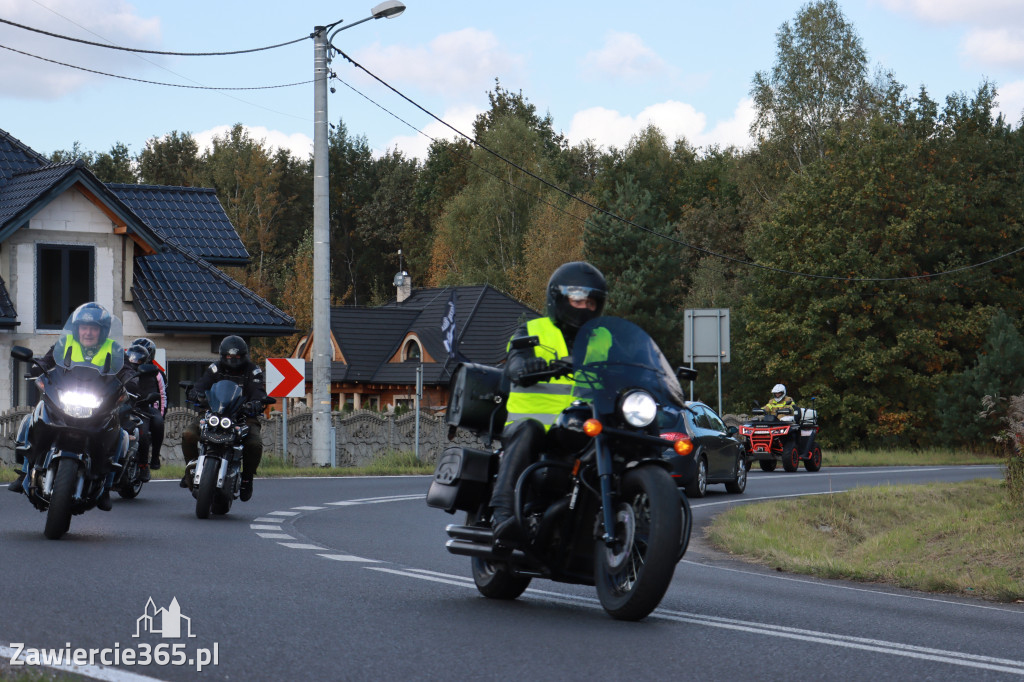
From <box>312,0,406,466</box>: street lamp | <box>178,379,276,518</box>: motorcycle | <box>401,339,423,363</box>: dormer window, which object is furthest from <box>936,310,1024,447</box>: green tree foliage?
<box>178,379,276,518</box>: motorcycle

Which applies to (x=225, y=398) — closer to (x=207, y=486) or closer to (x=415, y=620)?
(x=207, y=486)

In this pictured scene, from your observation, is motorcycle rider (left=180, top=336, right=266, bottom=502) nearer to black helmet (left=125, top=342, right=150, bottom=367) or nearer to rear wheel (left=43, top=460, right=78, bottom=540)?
black helmet (left=125, top=342, right=150, bottom=367)

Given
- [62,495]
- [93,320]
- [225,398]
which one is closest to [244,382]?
[225,398]

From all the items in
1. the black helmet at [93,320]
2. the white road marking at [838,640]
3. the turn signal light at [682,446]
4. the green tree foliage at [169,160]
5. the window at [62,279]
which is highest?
the green tree foliage at [169,160]

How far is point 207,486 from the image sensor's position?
14.2 metres

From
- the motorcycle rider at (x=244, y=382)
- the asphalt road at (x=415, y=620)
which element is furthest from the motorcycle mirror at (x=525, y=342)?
the motorcycle rider at (x=244, y=382)

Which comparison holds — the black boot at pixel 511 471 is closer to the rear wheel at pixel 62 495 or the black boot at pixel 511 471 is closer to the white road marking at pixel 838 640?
the white road marking at pixel 838 640

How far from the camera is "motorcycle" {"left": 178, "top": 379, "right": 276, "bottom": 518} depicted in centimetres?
1415

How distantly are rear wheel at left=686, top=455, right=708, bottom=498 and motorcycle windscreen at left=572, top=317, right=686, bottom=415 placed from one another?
1418cm

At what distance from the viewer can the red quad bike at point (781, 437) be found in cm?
3281

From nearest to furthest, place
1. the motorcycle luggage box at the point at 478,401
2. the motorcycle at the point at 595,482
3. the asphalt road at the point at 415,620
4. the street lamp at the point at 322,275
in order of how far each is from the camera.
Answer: the asphalt road at the point at 415,620
the motorcycle at the point at 595,482
the motorcycle luggage box at the point at 478,401
the street lamp at the point at 322,275

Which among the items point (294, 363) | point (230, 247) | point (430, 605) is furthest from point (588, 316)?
point (230, 247)

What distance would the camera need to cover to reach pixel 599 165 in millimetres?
88062

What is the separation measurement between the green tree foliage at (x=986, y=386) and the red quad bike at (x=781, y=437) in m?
14.8
